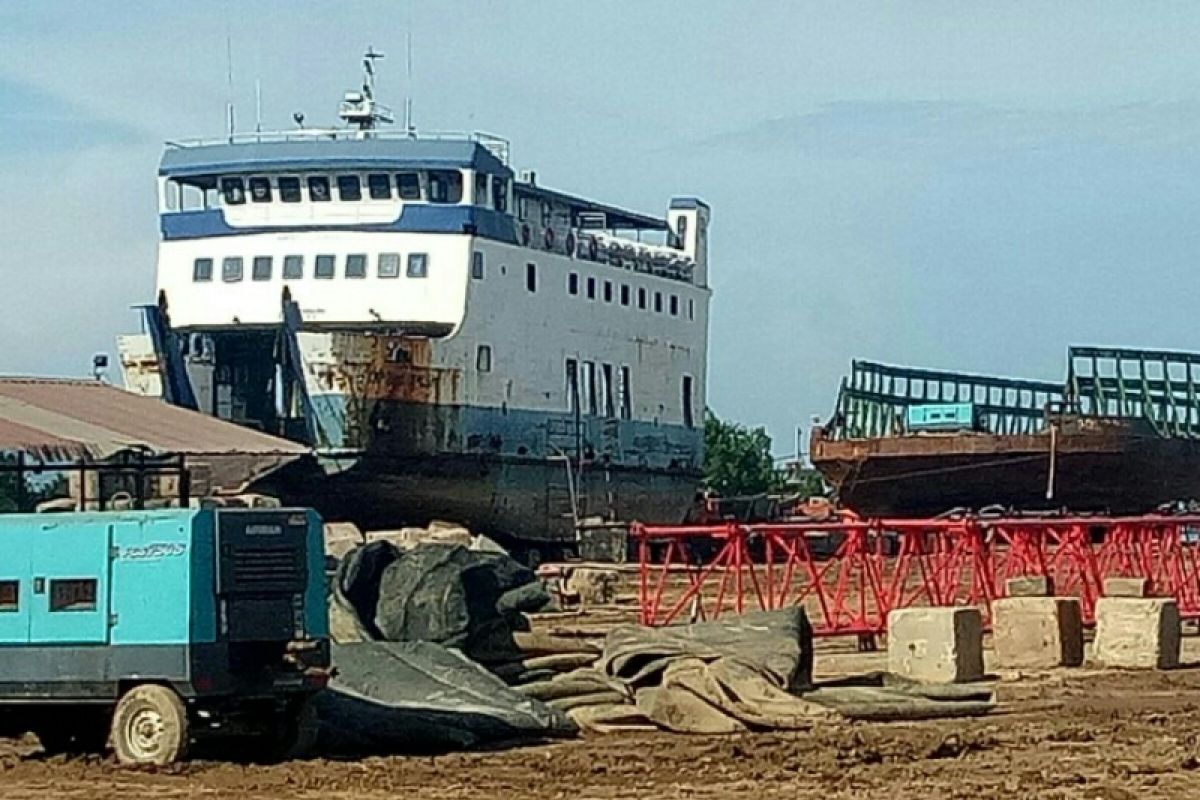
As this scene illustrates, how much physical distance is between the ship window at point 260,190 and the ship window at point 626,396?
9.13 meters

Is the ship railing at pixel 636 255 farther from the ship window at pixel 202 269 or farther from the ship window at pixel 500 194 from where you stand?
the ship window at pixel 202 269

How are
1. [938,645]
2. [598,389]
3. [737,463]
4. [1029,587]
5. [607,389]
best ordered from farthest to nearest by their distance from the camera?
[737,463], [607,389], [598,389], [1029,587], [938,645]

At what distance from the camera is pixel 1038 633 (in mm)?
21750

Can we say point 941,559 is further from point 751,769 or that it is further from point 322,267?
point 322,267

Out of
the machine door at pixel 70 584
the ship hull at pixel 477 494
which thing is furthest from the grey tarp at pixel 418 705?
the ship hull at pixel 477 494

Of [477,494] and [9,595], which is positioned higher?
[477,494]

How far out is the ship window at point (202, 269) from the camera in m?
44.3

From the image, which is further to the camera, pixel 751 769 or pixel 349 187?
pixel 349 187

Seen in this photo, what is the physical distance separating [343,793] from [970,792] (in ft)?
10.7

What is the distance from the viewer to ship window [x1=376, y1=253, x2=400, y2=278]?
42969 millimetres

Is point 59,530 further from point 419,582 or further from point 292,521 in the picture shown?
point 419,582

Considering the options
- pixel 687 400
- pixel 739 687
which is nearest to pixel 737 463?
pixel 687 400

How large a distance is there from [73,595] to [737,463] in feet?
256

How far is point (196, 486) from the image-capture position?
3497 cm
